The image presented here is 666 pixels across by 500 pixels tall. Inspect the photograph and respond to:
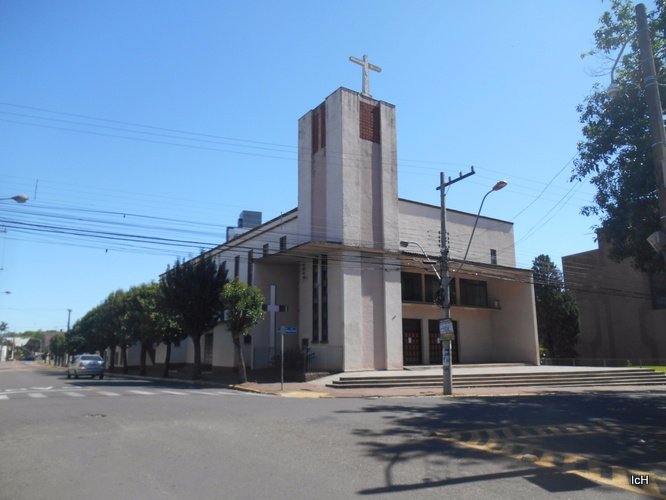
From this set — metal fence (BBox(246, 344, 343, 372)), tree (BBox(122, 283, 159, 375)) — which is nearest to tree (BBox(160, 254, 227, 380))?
tree (BBox(122, 283, 159, 375))

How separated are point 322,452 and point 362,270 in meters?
20.8

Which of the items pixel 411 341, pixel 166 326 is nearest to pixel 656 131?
pixel 411 341

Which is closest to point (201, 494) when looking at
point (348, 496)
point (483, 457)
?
point (348, 496)

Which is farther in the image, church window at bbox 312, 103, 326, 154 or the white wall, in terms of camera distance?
the white wall

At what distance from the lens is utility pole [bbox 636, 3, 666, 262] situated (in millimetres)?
8719

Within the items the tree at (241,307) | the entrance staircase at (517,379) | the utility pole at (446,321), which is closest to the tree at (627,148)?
the utility pole at (446,321)

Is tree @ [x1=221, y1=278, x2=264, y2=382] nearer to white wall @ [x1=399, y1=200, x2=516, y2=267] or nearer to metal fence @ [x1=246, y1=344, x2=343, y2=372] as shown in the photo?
metal fence @ [x1=246, y1=344, x2=343, y2=372]

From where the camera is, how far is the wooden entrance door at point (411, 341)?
1330 inches

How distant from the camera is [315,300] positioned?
30562 millimetres

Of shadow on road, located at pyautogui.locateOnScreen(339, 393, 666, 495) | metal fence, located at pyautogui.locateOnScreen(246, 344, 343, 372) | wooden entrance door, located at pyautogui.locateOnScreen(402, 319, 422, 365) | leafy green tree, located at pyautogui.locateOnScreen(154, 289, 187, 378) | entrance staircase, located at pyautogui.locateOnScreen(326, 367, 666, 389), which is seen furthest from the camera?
wooden entrance door, located at pyautogui.locateOnScreen(402, 319, 422, 365)

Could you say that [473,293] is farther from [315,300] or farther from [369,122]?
[369,122]

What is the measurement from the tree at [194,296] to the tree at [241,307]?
445 centimetres

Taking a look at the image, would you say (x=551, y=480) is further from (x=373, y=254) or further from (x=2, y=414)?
(x=373, y=254)

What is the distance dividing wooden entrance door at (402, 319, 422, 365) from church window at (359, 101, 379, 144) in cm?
1242
